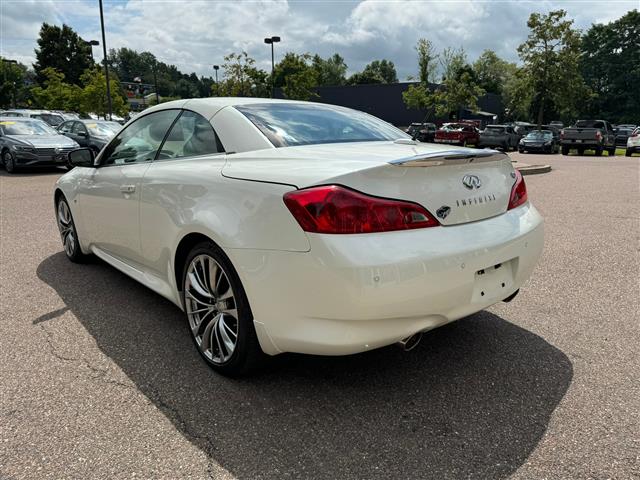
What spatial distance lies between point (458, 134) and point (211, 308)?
87.7 feet

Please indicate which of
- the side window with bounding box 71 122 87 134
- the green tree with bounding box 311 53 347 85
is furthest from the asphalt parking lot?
the green tree with bounding box 311 53 347 85

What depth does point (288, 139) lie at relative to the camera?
9.53ft

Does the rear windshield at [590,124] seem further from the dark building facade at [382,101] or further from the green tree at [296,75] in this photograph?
the dark building facade at [382,101]

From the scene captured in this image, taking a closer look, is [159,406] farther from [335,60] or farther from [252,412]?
[335,60]

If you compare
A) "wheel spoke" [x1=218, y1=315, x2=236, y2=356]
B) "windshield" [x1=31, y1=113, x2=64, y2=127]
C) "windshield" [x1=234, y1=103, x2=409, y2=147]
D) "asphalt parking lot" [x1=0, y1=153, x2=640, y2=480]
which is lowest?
"asphalt parking lot" [x1=0, y1=153, x2=640, y2=480]

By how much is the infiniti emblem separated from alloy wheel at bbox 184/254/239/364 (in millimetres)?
1324

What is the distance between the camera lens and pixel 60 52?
73750 millimetres

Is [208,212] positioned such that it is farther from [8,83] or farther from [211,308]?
[8,83]

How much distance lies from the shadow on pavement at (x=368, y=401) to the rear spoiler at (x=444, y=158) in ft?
3.95

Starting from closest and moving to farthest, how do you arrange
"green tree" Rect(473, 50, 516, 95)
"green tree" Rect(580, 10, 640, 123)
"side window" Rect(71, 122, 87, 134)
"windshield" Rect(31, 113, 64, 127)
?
"side window" Rect(71, 122, 87, 134)
"windshield" Rect(31, 113, 64, 127)
"green tree" Rect(580, 10, 640, 123)
"green tree" Rect(473, 50, 516, 95)

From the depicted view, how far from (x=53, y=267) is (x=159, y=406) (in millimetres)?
3096

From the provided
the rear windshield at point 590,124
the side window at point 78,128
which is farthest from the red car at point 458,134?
the side window at point 78,128

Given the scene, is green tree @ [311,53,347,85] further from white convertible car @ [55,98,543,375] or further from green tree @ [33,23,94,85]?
white convertible car @ [55,98,543,375]

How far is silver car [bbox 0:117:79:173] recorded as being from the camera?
13562 mm
